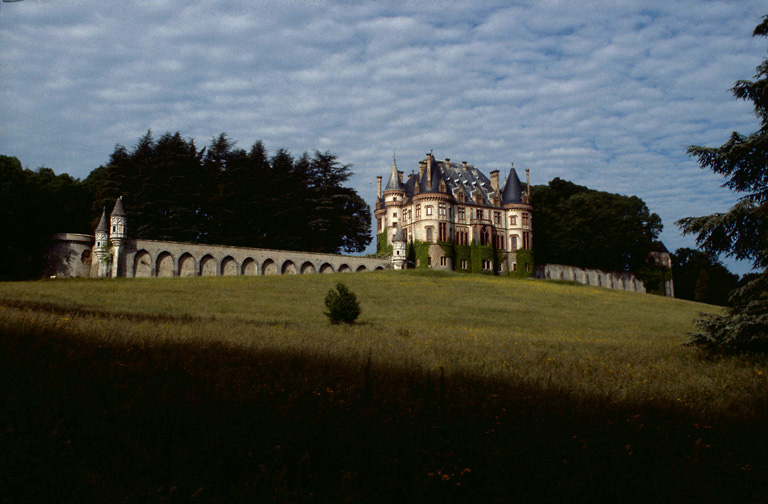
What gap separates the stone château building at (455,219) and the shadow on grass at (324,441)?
5976 centimetres

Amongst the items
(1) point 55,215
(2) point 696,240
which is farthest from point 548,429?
(1) point 55,215

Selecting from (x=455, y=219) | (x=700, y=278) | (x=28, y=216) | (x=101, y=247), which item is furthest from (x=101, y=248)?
(x=700, y=278)

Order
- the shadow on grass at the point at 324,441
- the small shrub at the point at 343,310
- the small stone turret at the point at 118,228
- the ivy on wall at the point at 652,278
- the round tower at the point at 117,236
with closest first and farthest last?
the shadow on grass at the point at 324,441, the small shrub at the point at 343,310, the round tower at the point at 117,236, the small stone turret at the point at 118,228, the ivy on wall at the point at 652,278

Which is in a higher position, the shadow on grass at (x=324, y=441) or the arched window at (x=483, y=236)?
the arched window at (x=483, y=236)

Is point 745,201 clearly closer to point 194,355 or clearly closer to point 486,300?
point 194,355

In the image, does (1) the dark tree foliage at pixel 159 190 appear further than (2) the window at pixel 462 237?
No

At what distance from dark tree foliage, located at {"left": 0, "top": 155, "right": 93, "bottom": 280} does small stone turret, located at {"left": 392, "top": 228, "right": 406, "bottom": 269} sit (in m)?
35.8

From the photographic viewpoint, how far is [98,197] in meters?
60.5

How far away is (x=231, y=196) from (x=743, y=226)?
59.1 meters

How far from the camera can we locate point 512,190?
77062 millimetres

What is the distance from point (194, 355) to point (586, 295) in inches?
1760

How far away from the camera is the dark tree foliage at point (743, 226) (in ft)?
44.2

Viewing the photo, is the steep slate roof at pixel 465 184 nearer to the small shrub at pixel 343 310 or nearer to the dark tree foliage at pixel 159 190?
the dark tree foliage at pixel 159 190

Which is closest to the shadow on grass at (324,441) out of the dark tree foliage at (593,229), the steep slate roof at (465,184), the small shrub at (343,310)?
the small shrub at (343,310)
